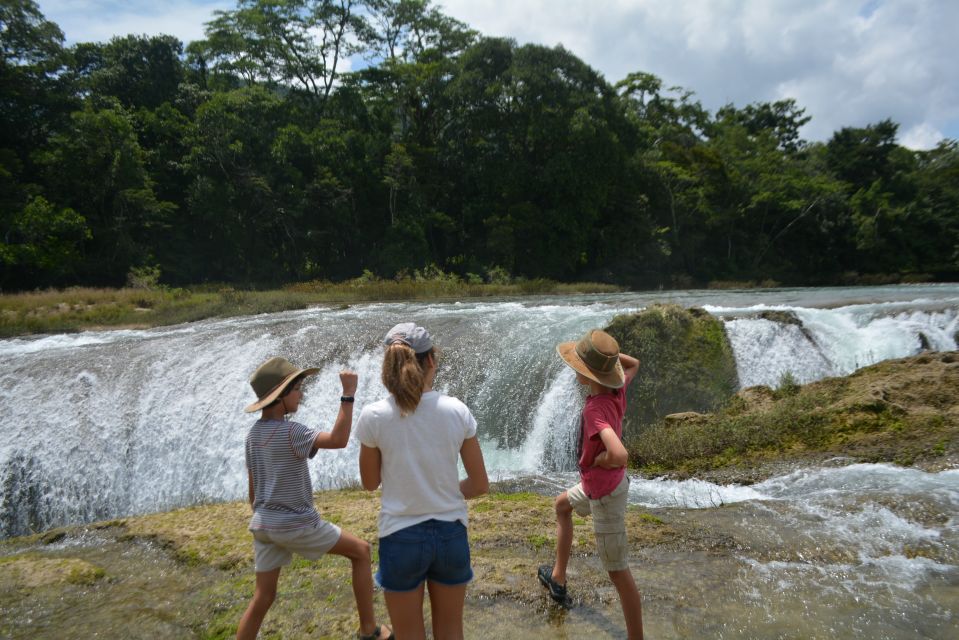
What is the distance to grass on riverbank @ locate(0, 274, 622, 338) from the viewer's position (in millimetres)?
17281

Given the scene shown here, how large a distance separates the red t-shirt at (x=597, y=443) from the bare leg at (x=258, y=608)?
5.52 feet

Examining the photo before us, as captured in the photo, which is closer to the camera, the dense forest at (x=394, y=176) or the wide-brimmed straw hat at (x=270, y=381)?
the wide-brimmed straw hat at (x=270, y=381)

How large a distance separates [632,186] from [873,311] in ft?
77.4

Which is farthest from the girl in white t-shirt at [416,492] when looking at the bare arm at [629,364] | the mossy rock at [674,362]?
the mossy rock at [674,362]

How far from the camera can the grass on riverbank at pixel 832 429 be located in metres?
6.71

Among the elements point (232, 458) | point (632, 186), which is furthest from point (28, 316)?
point (632, 186)

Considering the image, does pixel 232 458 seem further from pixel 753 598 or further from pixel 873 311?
pixel 873 311

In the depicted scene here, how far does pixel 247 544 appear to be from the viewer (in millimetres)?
5156

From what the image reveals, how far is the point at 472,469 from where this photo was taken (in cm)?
277

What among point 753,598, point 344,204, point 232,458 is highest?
point 344,204

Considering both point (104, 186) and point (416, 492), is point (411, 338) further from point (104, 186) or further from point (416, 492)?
point (104, 186)

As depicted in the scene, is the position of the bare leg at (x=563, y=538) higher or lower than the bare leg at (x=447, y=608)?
lower

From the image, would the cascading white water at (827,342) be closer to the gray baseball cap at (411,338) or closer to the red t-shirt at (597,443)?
the red t-shirt at (597,443)

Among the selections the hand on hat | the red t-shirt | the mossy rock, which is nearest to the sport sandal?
the red t-shirt
